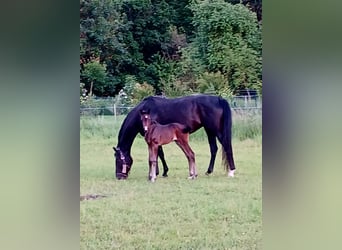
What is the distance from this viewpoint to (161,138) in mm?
2396

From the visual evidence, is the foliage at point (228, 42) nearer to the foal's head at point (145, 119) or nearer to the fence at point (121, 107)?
the fence at point (121, 107)

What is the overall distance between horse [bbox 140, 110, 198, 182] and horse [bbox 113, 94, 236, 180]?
2 cm

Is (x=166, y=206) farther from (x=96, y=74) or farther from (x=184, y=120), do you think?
(x=96, y=74)

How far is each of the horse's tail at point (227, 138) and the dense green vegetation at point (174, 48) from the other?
71mm

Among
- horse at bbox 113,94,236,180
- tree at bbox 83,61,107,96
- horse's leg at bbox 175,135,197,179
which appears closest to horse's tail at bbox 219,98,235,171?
horse at bbox 113,94,236,180

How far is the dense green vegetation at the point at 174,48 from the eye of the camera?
7.58 ft

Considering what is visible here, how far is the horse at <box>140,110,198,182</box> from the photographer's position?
2.38 metres

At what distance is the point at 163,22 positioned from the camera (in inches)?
92.1

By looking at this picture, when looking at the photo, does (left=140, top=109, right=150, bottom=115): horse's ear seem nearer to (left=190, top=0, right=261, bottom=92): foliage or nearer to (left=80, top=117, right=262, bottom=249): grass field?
(left=80, top=117, right=262, bottom=249): grass field

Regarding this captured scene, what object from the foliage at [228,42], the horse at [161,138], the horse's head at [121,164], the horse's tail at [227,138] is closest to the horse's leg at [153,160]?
the horse at [161,138]
